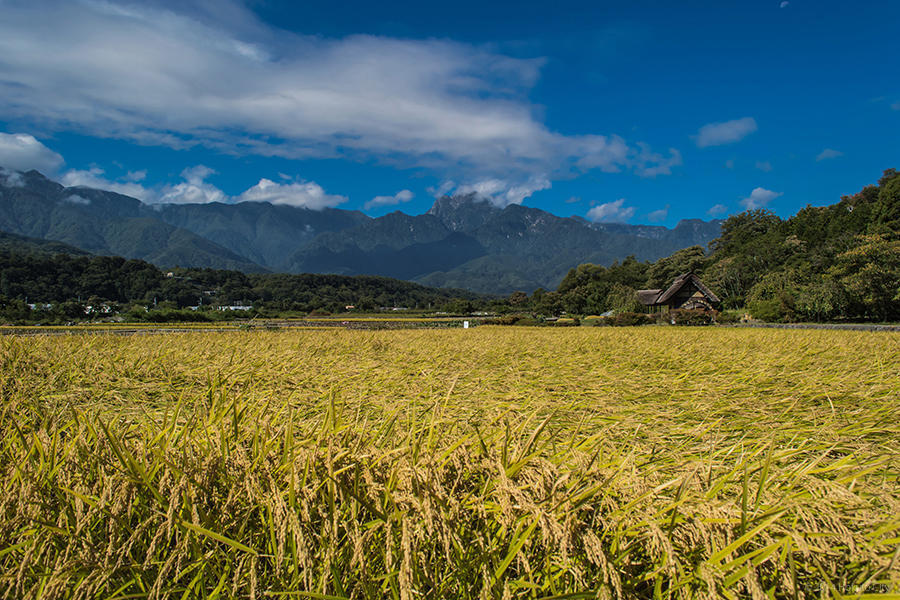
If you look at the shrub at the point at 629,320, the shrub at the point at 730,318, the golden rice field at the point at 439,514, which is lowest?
the golden rice field at the point at 439,514

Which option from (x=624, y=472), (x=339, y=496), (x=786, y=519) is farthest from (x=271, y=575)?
(x=786, y=519)

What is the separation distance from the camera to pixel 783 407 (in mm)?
2699

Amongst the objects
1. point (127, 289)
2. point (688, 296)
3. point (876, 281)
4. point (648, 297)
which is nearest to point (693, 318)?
point (876, 281)

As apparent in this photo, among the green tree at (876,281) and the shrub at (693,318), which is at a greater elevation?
the green tree at (876,281)

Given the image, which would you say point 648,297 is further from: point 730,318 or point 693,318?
point 693,318

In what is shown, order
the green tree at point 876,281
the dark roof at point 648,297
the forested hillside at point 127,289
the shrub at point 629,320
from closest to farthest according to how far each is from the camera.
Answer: the green tree at point 876,281, the shrub at point 629,320, the forested hillside at point 127,289, the dark roof at point 648,297

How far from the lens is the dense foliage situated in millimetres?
28938

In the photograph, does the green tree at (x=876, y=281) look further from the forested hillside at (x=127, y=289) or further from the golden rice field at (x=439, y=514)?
the forested hillside at (x=127, y=289)

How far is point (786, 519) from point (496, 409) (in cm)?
137

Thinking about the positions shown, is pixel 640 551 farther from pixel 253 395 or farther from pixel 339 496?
pixel 253 395

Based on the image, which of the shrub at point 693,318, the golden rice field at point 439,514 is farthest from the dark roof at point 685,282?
the golden rice field at point 439,514

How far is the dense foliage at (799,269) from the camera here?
1139 inches

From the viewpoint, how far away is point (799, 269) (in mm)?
39031

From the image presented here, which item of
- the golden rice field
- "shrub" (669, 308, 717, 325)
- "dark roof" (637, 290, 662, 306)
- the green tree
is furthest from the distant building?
the golden rice field
